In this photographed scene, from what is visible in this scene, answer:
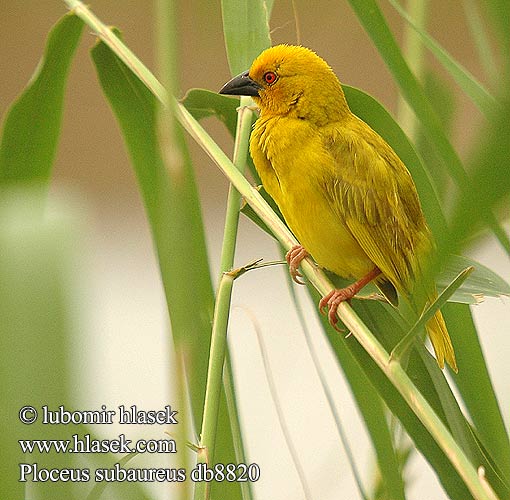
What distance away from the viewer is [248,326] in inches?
109

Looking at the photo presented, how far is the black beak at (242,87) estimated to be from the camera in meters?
0.79

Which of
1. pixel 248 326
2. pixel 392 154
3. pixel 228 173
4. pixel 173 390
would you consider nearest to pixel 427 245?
pixel 392 154

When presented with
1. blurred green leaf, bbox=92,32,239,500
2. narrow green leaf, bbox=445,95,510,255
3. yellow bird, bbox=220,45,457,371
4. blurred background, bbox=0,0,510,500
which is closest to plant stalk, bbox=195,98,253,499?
blurred green leaf, bbox=92,32,239,500

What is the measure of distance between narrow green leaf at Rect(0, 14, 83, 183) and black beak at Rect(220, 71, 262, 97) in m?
0.18

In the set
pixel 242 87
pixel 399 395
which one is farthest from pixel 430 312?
pixel 242 87

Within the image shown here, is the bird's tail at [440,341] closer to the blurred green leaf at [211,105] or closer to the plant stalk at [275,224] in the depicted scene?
the plant stalk at [275,224]

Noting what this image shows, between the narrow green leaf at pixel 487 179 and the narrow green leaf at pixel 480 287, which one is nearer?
the narrow green leaf at pixel 487 179

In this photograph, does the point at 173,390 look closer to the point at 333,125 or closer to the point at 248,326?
the point at 333,125

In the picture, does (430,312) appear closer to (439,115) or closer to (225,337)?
(225,337)

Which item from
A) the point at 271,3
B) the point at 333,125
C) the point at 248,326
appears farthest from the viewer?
the point at 248,326

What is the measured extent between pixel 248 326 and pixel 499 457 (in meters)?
2.25

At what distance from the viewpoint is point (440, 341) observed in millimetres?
688

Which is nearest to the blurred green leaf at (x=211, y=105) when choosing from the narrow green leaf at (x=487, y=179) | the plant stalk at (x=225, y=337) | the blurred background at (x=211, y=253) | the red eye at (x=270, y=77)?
the plant stalk at (x=225, y=337)

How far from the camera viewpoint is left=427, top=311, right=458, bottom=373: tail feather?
66cm
